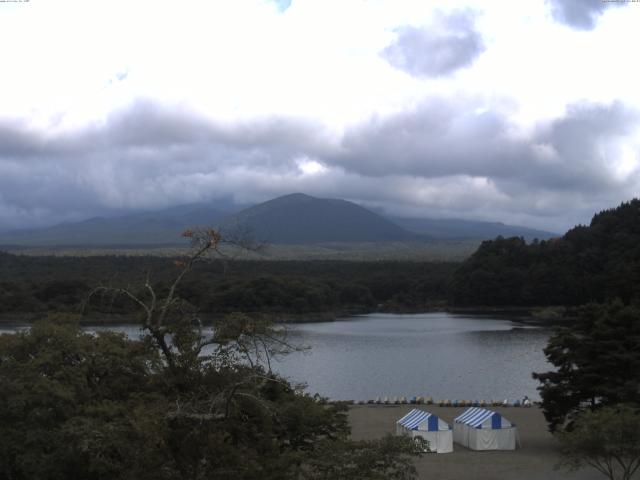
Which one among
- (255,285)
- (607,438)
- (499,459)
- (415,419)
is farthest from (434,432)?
(255,285)

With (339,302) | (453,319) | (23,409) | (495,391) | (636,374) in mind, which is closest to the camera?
(23,409)

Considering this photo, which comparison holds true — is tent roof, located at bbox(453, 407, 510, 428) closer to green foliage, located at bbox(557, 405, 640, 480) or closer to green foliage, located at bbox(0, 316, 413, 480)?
green foliage, located at bbox(557, 405, 640, 480)

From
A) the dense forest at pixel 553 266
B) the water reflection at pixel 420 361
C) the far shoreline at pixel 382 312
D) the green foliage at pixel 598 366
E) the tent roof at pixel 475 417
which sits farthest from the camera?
the dense forest at pixel 553 266

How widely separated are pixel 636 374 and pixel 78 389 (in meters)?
14.1

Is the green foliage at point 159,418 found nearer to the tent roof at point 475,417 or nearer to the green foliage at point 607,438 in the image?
the green foliage at point 607,438

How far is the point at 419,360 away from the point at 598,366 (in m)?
24.3

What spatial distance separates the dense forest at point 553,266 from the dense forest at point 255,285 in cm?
628

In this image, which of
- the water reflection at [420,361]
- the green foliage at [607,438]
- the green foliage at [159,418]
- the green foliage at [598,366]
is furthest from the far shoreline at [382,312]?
the green foliage at [159,418]

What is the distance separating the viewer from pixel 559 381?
21.3 m

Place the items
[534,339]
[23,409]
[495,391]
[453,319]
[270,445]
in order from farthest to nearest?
[453,319] < [534,339] < [495,391] < [23,409] < [270,445]

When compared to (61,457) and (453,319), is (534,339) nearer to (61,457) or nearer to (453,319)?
(453,319)

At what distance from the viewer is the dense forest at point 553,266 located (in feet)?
262

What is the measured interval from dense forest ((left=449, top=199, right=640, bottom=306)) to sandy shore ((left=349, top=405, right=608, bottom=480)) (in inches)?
2075

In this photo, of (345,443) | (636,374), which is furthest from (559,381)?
(345,443)
